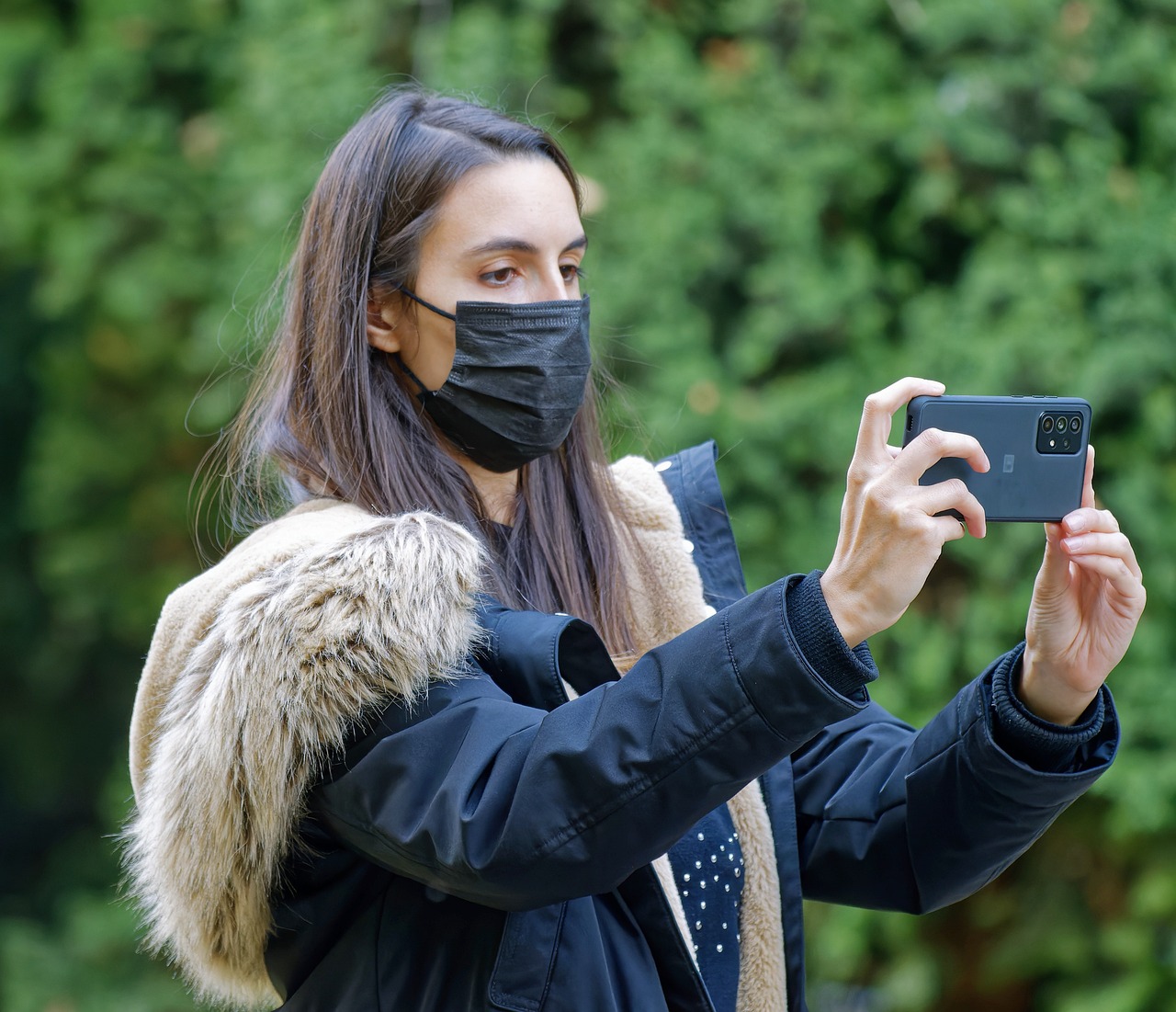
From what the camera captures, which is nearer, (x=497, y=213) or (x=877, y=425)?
(x=877, y=425)

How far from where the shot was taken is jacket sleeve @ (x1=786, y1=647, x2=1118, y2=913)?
1.64m

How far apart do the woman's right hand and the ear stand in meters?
0.83

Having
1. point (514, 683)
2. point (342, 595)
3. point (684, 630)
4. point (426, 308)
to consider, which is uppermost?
point (426, 308)

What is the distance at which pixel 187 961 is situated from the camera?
173 centimetres

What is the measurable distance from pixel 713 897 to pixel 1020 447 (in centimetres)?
73

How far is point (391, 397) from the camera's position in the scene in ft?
6.23

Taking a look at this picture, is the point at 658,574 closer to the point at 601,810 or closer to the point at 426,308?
the point at 426,308

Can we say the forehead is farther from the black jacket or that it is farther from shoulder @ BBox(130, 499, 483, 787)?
the black jacket

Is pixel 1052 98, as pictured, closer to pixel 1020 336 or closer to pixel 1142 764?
pixel 1020 336

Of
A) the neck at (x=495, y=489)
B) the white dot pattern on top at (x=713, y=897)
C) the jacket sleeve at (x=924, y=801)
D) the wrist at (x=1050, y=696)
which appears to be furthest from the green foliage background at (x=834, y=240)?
the wrist at (x=1050, y=696)

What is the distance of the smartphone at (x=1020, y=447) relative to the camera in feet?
4.76

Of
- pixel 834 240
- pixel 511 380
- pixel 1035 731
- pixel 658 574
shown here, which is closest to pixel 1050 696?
pixel 1035 731

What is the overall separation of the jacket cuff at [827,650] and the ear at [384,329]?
0.87 metres

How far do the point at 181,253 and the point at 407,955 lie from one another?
3.76 meters
